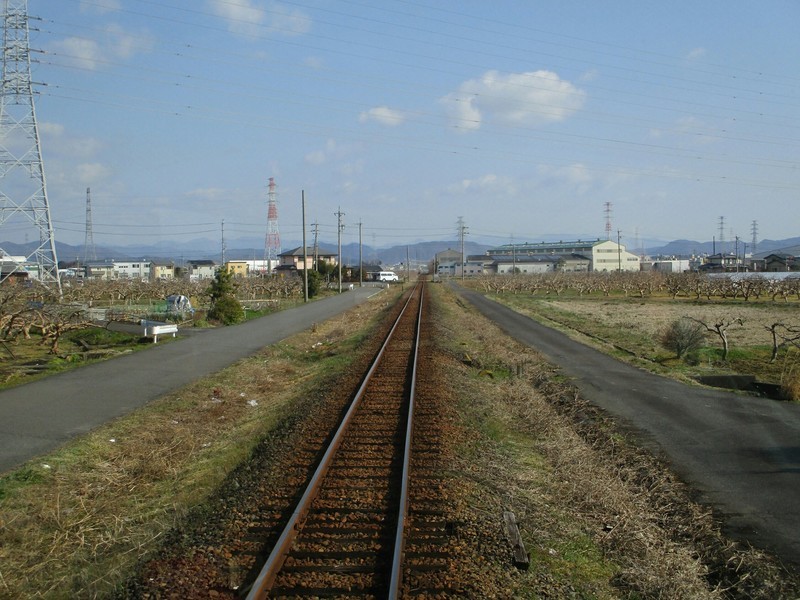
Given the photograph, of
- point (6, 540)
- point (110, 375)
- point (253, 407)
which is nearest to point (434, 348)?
point (253, 407)

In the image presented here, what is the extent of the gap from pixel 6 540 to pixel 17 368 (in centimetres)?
1151

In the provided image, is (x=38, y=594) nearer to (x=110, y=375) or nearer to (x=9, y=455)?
(x=9, y=455)

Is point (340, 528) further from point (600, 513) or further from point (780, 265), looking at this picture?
point (780, 265)

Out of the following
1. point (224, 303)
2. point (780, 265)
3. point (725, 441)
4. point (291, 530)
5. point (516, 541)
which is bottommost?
point (725, 441)

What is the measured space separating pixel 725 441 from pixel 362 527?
252 inches

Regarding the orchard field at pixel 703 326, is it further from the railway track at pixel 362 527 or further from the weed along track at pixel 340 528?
the weed along track at pixel 340 528

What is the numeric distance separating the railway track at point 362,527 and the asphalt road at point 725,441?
3.14 metres

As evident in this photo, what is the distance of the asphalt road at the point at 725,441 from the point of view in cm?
690

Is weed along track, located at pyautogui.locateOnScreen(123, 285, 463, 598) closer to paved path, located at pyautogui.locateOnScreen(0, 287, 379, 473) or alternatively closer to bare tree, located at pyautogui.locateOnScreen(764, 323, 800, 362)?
paved path, located at pyautogui.locateOnScreen(0, 287, 379, 473)

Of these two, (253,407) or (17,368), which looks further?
(17,368)

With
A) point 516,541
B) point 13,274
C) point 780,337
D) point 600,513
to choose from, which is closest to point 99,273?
point 13,274

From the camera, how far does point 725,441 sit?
9.88m

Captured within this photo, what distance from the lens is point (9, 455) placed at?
858cm

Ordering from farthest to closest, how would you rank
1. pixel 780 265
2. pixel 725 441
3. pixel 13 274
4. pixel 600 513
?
pixel 780 265
pixel 13 274
pixel 725 441
pixel 600 513
